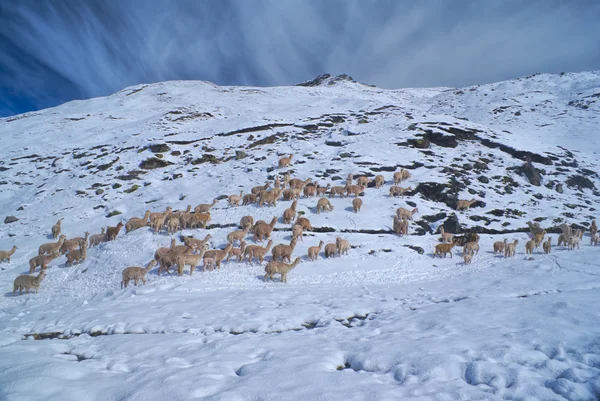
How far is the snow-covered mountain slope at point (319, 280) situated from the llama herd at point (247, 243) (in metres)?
0.53

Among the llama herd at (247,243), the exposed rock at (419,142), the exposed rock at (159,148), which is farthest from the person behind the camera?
the exposed rock at (159,148)

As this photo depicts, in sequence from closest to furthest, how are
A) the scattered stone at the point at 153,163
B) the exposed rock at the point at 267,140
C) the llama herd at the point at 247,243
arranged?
1. the llama herd at the point at 247,243
2. the scattered stone at the point at 153,163
3. the exposed rock at the point at 267,140

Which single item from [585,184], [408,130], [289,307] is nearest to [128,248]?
[289,307]

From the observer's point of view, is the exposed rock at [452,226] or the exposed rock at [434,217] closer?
the exposed rock at [452,226]

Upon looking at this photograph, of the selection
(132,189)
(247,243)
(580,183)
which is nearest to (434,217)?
(247,243)

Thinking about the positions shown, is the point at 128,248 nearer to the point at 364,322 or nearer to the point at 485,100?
the point at 364,322

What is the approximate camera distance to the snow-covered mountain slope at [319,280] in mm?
3918

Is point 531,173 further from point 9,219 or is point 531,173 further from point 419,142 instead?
point 9,219

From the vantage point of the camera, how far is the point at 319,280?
11.5 m

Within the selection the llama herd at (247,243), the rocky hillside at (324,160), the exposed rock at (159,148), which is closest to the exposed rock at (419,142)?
the rocky hillside at (324,160)

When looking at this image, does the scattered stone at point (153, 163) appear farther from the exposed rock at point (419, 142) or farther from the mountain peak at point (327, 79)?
the mountain peak at point (327, 79)

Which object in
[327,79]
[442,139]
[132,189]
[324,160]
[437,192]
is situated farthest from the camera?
[327,79]

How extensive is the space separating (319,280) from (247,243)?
446 cm

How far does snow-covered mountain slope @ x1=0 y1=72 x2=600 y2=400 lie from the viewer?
3.92 meters
